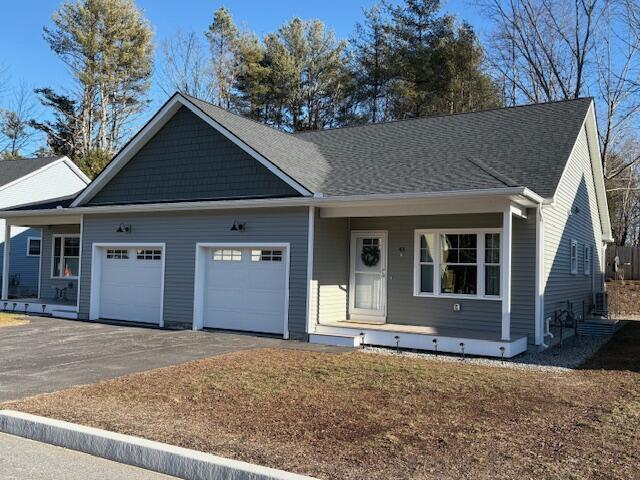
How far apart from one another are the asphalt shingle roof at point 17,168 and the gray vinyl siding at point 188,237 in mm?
12517

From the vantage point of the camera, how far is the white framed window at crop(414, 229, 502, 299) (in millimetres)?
12141

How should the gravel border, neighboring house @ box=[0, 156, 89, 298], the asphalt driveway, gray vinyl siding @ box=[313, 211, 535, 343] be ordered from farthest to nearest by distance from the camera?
neighboring house @ box=[0, 156, 89, 298], gray vinyl siding @ box=[313, 211, 535, 343], the gravel border, the asphalt driveway

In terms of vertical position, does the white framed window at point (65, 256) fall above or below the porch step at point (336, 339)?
above

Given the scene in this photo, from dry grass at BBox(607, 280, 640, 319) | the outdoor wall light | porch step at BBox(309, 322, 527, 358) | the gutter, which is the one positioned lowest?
porch step at BBox(309, 322, 527, 358)

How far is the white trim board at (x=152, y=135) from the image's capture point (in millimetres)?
12969

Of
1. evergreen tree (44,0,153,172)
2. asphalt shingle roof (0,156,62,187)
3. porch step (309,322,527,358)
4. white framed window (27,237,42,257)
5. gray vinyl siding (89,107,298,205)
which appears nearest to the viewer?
porch step (309,322,527,358)

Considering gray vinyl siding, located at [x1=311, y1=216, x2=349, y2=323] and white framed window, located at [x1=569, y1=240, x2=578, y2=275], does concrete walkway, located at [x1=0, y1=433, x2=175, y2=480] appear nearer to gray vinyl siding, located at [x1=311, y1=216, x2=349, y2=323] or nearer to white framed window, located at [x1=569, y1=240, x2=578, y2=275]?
gray vinyl siding, located at [x1=311, y1=216, x2=349, y2=323]

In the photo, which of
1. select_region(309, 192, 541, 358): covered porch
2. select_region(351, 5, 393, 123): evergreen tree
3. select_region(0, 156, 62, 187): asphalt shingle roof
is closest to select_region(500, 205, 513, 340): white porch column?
select_region(309, 192, 541, 358): covered porch

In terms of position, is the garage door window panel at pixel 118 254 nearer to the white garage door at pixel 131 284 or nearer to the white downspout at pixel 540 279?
the white garage door at pixel 131 284

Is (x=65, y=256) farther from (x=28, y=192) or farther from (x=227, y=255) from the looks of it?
(x=227, y=255)

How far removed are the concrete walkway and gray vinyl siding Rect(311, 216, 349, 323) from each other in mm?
7484

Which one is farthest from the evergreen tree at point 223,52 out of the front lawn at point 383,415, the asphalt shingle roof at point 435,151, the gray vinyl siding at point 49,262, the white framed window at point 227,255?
the front lawn at point 383,415

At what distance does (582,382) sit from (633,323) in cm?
965

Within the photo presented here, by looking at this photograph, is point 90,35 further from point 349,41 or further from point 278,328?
point 278,328
